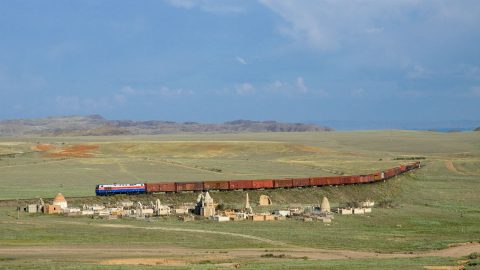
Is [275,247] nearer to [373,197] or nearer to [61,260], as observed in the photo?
[61,260]

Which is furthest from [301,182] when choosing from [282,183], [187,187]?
[187,187]

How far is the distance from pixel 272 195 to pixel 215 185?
17.2ft

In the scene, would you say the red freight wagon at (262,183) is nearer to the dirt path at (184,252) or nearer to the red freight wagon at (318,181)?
the red freight wagon at (318,181)

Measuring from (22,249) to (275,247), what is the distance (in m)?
12.4

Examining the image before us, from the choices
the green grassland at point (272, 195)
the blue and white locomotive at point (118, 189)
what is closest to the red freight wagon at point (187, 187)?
the green grassland at point (272, 195)

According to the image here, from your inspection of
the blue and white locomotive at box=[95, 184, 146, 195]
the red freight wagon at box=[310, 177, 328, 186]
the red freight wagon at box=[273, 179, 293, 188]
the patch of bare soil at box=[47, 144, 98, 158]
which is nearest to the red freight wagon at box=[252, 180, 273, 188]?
the red freight wagon at box=[273, 179, 293, 188]

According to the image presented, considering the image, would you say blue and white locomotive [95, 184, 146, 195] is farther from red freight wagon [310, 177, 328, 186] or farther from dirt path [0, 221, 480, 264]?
dirt path [0, 221, 480, 264]

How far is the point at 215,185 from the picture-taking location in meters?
69.9

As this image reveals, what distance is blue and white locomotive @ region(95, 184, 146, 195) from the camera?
65.8 m

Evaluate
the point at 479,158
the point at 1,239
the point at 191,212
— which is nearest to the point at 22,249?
the point at 1,239

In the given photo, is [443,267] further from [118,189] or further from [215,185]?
[215,185]

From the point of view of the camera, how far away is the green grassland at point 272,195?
139 ft

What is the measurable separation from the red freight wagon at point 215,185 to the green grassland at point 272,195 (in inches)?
31.2

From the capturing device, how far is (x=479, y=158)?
11950 centimetres
